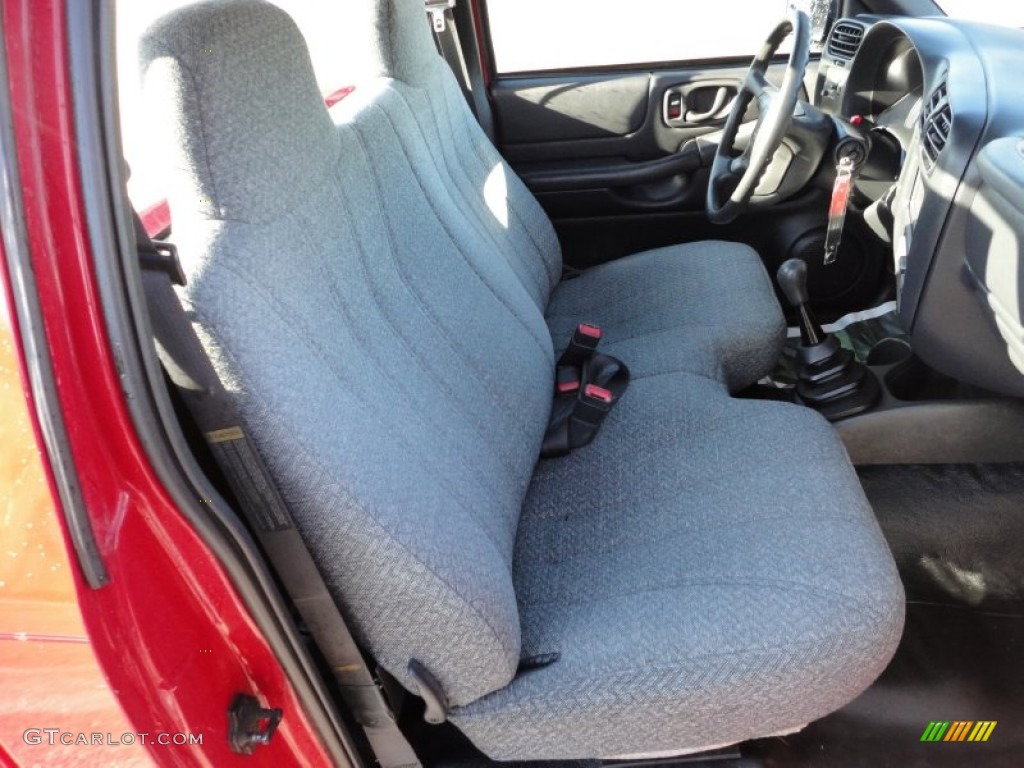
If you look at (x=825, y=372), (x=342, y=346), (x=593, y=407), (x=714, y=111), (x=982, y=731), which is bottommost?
(x=982, y=731)

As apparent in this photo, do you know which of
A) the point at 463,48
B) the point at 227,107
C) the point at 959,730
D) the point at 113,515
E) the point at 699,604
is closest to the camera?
the point at 113,515

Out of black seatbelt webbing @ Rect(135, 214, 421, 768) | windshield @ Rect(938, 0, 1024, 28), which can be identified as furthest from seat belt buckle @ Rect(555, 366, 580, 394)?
windshield @ Rect(938, 0, 1024, 28)

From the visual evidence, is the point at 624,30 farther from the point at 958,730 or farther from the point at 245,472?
the point at 245,472

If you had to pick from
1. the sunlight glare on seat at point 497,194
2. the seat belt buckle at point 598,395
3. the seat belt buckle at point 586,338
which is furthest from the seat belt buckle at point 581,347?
the sunlight glare on seat at point 497,194

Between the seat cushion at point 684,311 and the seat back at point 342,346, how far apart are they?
434 mm

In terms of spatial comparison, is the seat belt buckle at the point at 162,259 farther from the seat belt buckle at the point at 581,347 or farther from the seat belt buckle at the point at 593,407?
the seat belt buckle at the point at 581,347

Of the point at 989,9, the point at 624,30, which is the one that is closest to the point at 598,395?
the point at 989,9

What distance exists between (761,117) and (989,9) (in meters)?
1.02

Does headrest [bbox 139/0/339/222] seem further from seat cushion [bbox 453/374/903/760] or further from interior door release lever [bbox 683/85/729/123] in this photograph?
interior door release lever [bbox 683/85/729/123]

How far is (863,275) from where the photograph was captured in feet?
6.63

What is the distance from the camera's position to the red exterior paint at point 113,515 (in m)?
0.58

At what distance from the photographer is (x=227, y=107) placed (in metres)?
0.75

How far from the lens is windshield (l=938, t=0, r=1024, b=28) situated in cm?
192

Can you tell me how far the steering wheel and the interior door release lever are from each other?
38 centimetres
